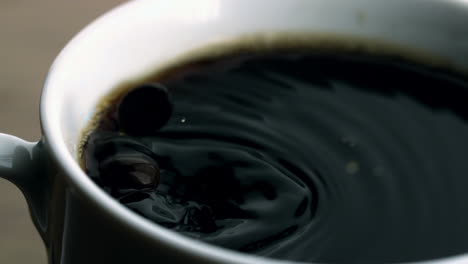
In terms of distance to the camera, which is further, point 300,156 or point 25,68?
point 25,68

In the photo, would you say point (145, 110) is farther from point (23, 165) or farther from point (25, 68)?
point (25, 68)

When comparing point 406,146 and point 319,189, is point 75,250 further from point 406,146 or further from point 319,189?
point 406,146

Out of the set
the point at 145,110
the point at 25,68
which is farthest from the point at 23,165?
the point at 25,68

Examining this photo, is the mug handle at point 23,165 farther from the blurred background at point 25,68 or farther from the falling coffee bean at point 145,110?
the blurred background at point 25,68

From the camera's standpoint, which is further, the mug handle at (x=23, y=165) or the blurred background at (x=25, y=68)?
the blurred background at (x=25, y=68)

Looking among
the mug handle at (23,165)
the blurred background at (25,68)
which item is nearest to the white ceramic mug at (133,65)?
the mug handle at (23,165)

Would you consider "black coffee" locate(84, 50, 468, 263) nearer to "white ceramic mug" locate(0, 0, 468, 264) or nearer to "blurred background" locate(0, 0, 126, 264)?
"white ceramic mug" locate(0, 0, 468, 264)
